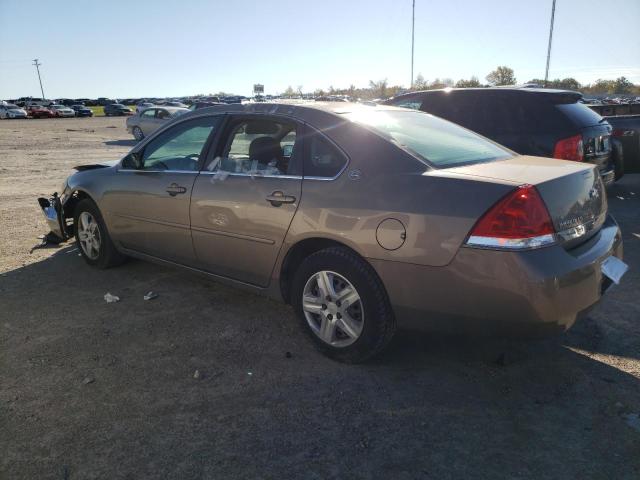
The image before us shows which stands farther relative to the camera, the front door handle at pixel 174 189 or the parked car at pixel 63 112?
the parked car at pixel 63 112

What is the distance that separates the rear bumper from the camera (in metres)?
2.58

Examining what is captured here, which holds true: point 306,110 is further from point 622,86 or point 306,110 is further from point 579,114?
point 622,86

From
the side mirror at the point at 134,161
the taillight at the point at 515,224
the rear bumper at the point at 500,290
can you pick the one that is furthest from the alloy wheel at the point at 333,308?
the side mirror at the point at 134,161

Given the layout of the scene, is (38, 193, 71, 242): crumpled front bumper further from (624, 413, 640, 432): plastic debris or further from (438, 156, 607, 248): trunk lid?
(624, 413, 640, 432): plastic debris

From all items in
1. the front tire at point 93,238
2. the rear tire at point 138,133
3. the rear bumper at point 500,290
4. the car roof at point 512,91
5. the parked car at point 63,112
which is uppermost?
the car roof at point 512,91

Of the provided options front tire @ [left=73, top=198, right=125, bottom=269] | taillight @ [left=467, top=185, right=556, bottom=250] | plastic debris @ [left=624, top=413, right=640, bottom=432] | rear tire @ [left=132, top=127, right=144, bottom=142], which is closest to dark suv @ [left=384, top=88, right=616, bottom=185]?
taillight @ [left=467, top=185, right=556, bottom=250]

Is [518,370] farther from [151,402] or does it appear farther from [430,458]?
[151,402]

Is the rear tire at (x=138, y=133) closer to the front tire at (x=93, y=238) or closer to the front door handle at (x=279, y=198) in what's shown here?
the front tire at (x=93, y=238)

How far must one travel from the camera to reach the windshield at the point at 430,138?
3215 mm

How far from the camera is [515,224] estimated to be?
259 centimetres

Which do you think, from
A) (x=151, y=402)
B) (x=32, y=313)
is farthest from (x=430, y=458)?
(x=32, y=313)

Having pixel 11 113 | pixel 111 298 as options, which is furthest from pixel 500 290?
pixel 11 113

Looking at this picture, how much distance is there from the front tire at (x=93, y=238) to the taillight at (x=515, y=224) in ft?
12.4

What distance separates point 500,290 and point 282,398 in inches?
53.5
